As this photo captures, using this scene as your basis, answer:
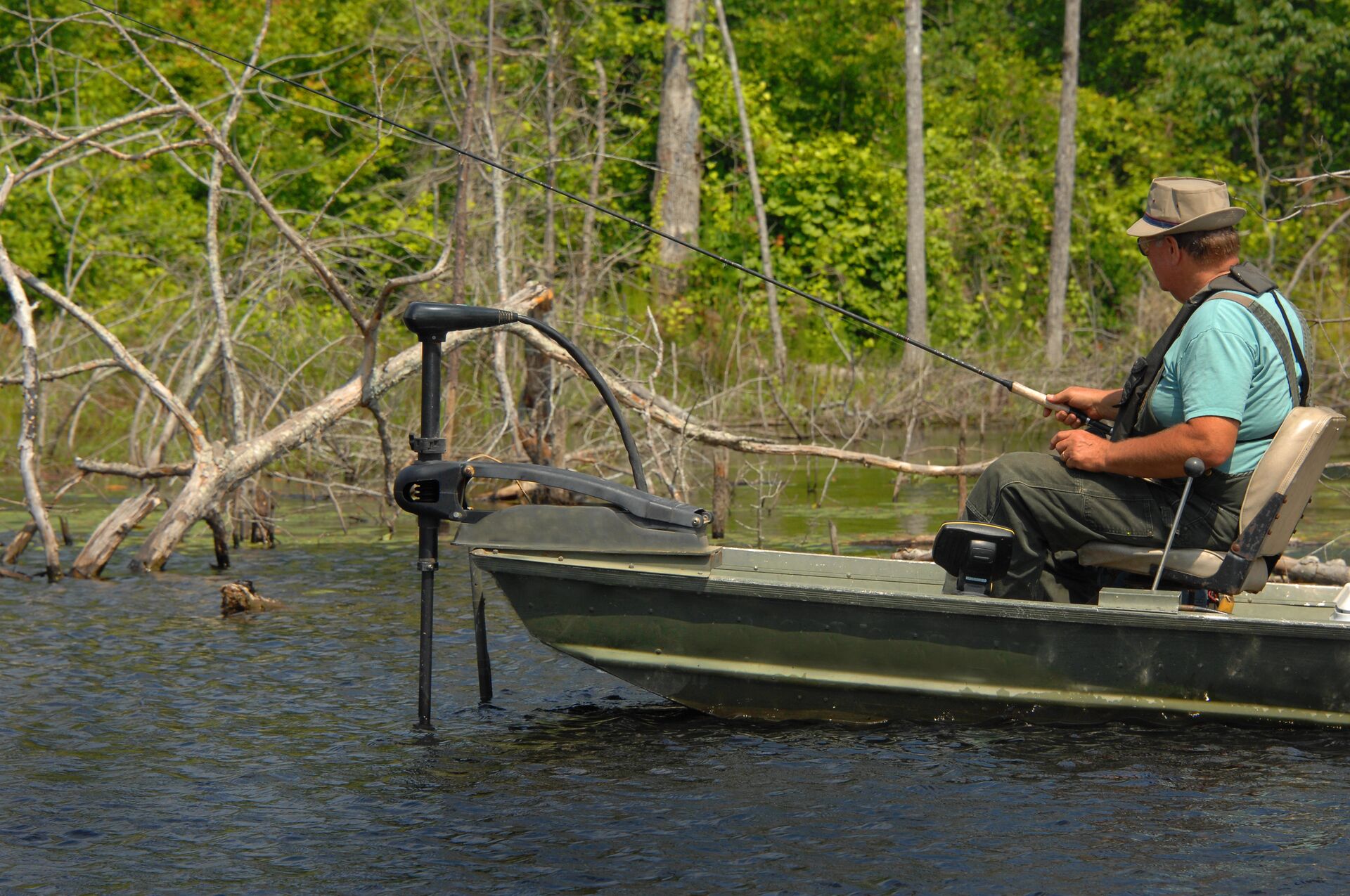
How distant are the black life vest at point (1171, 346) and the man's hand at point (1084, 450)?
0.33ft

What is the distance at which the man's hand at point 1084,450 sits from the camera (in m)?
5.60

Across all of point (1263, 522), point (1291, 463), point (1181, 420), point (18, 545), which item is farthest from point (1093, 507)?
point (18, 545)

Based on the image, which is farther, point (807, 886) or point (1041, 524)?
point (1041, 524)


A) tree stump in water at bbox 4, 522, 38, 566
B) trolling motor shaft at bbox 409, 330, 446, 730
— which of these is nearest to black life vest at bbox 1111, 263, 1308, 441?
trolling motor shaft at bbox 409, 330, 446, 730

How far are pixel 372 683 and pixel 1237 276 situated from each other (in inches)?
153

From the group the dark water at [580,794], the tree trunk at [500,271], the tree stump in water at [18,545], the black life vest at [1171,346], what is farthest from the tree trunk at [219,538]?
the black life vest at [1171,346]

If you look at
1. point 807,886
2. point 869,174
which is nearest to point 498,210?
point 807,886

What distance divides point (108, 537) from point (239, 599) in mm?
1759

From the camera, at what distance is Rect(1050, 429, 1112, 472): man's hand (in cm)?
560

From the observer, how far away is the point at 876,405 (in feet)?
45.9

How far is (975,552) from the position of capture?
18.5 ft

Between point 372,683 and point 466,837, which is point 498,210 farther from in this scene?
point 466,837

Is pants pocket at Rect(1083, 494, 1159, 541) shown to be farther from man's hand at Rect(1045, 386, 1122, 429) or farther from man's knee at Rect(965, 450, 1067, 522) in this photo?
man's hand at Rect(1045, 386, 1122, 429)

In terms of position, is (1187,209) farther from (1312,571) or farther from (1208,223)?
(1312,571)
